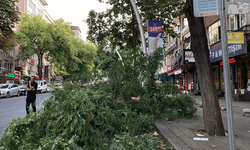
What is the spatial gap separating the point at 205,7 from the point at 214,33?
1907cm

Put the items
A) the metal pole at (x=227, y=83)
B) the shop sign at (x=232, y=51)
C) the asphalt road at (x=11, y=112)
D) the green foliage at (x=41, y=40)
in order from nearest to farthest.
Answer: the metal pole at (x=227, y=83) < the asphalt road at (x=11, y=112) < the shop sign at (x=232, y=51) < the green foliage at (x=41, y=40)

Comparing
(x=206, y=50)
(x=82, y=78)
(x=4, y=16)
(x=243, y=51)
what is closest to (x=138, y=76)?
(x=82, y=78)

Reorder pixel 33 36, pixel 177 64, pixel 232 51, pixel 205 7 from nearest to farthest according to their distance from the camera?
pixel 205 7 → pixel 232 51 → pixel 177 64 → pixel 33 36

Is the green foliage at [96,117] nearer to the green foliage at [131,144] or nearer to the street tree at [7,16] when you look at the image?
the green foliage at [131,144]

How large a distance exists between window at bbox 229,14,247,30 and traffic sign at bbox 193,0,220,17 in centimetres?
1418

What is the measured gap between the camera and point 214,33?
21.0m

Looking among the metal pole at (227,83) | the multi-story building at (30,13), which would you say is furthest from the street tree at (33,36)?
the metal pole at (227,83)

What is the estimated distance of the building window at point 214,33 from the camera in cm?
2006

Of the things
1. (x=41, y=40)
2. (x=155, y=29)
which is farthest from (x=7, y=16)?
(x=41, y=40)

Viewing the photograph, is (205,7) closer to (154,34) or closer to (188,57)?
(154,34)

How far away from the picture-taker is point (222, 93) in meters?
19.2

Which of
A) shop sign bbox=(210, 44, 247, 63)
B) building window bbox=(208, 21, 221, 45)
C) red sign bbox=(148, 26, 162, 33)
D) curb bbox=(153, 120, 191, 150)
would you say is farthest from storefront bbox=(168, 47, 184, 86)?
curb bbox=(153, 120, 191, 150)

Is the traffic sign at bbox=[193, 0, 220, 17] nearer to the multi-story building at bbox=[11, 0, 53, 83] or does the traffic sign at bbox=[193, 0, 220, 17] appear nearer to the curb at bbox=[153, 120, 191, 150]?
the curb at bbox=[153, 120, 191, 150]

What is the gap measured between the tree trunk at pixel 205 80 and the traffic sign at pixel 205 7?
2281 mm
